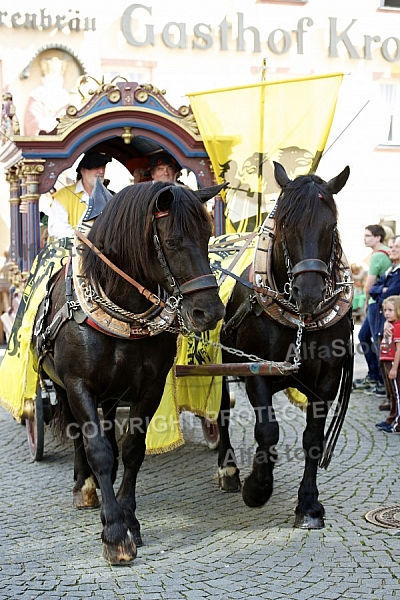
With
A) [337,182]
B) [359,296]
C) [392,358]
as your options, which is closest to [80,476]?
[337,182]

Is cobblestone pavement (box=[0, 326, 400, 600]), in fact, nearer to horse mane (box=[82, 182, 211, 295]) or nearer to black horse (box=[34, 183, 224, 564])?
black horse (box=[34, 183, 224, 564])

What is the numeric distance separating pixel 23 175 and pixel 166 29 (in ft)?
33.7

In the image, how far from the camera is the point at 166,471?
6.00 m

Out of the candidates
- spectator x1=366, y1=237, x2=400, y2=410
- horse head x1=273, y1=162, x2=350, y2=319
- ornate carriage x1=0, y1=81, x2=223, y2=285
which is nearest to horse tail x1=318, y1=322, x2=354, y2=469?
horse head x1=273, y1=162, x2=350, y2=319

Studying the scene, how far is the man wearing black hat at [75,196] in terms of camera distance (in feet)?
21.6

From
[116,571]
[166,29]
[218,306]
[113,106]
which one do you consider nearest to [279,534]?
[116,571]

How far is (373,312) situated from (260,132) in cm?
328

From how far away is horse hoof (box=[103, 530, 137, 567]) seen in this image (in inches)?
159

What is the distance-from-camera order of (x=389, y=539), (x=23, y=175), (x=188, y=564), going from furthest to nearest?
(x=23, y=175) → (x=389, y=539) → (x=188, y=564)

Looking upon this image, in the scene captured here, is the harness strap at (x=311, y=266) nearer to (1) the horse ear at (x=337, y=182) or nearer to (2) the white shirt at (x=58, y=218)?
(1) the horse ear at (x=337, y=182)

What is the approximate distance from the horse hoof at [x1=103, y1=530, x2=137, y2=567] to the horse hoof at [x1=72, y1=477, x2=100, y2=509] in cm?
107

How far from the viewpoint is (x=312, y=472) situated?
4.65 metres

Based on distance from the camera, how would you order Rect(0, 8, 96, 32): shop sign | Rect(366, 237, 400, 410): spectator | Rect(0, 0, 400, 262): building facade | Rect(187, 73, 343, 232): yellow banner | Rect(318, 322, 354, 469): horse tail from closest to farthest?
Rect(318, 322, 354, 469): horse tail
Rect(187, 73, 343, 232): yellow banner
Rect(366, 237, 400, 410): spectator
Rect(0, 8, 96, 32): shop sign
Rect(0, 0, 400, 262): building facade

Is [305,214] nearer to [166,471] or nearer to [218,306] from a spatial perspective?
[218,306]
